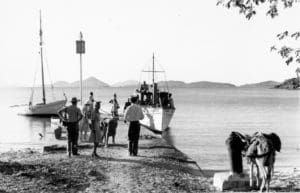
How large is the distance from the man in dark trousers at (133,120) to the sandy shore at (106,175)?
1.18 ft

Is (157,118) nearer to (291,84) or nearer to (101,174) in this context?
(101,174)

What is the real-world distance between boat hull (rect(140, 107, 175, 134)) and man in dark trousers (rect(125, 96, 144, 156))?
71.2 ft

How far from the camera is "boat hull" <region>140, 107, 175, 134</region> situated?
120ft

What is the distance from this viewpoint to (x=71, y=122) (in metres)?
14.1

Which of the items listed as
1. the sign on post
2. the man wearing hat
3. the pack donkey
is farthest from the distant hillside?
the sign on post

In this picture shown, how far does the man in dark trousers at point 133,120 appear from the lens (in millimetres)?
13992

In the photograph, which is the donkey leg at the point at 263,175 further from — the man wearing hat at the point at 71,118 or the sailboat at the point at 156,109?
the sailboat at the point at 156,109

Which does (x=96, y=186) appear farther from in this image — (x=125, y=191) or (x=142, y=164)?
(x=142, y=164)

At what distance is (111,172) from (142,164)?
1.55 meters

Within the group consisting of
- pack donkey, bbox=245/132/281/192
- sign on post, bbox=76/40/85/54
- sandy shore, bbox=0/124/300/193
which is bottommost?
sandy shore, bbox=0/124/300/193

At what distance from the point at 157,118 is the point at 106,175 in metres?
25.7

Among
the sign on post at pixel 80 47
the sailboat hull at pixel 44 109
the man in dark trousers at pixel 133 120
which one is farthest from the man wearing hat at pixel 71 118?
the sailboat hull at pixel 44 109

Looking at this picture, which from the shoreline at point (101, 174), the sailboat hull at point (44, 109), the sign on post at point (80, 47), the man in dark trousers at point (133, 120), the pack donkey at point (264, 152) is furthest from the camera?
the sailboat hull at point (44, 109)

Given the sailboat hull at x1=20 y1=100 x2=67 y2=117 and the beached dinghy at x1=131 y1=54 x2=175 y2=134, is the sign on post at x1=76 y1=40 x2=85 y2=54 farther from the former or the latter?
the sailboat hull at x1=20 y1=100 x2=67 y2=117
